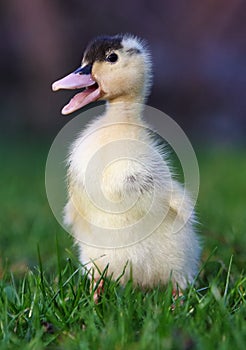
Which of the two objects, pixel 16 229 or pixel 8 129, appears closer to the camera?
pixel 16 229

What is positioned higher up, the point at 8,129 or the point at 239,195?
the point at 8,129

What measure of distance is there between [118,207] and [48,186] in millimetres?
393

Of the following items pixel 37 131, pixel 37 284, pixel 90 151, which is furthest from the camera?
pixel 37 131

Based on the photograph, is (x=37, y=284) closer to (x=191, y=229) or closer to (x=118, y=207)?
(x=118, y=207)

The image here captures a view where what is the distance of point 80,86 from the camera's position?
279 cm

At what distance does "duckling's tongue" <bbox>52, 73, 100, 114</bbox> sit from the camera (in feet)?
8.98

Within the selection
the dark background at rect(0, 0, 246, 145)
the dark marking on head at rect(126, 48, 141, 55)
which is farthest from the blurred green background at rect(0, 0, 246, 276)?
the dark marking on head at rect(126, 48, 141, 55)

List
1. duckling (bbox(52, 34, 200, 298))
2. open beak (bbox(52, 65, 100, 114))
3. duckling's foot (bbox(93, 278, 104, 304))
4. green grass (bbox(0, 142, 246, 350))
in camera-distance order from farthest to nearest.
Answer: open beak (bbox(52, 65, 100, 114)), duckling (bbox(52, 34, 200, 298)), duckling's foot (bbox(93, 278, 104, 304)), green grass (bbox(0, 142, 246, 350))

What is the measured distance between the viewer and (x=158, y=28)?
36.2 ft

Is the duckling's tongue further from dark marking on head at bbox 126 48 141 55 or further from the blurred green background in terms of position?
the blurred green background

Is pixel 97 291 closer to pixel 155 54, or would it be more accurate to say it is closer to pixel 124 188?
pixel 124 188

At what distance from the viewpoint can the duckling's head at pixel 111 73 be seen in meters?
2.82

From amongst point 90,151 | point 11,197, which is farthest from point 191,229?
point 11,197

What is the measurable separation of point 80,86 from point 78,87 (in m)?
0.02
